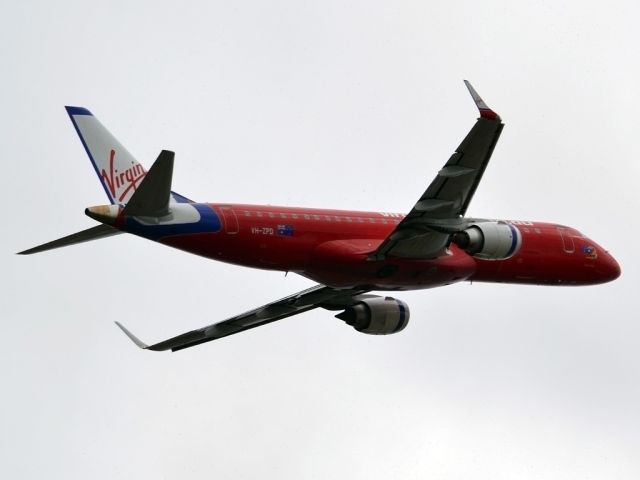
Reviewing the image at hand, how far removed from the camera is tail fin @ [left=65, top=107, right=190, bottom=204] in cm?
4403

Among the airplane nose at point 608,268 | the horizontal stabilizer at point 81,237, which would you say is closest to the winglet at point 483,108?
the horizontal stabilizer at point 81,237

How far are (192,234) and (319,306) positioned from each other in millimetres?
9128

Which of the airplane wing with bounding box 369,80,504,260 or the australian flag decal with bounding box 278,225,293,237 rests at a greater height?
the airplane wing with bounding box 369,80,504,260

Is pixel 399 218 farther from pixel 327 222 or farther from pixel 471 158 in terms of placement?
pixel 471 158

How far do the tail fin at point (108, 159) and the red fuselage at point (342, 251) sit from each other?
235 cm

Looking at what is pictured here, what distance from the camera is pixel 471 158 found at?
134 ft

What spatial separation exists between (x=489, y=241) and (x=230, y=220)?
350 inches

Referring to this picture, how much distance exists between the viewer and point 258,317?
49.8 meters

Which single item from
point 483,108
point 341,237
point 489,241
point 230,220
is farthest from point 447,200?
point 230,220

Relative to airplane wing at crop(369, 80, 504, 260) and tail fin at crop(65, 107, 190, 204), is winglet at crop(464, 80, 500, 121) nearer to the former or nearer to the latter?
airplane wing at crop(369, 80, 504, 260)

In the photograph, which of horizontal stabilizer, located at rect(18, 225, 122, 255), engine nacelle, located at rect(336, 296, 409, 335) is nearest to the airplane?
horizontal stabilizer, located at rect(18, 225, 122, 255)

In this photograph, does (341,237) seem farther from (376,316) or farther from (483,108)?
(483,108)

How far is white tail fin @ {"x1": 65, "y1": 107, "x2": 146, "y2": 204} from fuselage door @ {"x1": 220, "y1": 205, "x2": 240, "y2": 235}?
125 inches

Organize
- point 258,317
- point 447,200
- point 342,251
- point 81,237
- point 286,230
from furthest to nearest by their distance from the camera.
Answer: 1. point 258,317
2. point 342,251
3. point 286,230
4. point 447,200
5. point 81,237
